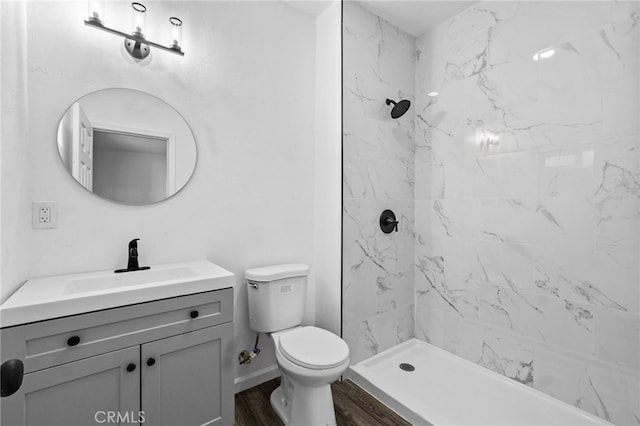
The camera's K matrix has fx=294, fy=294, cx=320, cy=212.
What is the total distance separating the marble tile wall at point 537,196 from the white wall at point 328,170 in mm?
845

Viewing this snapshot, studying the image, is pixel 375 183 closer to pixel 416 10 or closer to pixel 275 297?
pixel 275 297

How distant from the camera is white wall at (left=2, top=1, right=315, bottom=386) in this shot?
1380mm

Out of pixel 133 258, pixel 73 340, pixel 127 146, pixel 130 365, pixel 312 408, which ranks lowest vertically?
pixel 312 408

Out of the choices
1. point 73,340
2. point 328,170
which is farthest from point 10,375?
point 328,170

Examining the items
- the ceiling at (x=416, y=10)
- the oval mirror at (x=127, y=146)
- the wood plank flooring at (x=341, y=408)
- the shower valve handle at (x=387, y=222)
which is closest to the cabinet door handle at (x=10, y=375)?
the oval mirror at (x=127, y=146)

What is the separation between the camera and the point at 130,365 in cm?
118

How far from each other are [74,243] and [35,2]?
3.69 feet

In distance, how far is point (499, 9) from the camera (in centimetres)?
199

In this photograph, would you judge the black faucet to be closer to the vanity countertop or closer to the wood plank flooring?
the vanity countertop

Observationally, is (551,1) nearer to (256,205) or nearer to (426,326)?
(256,205)

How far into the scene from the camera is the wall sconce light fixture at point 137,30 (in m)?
1.39

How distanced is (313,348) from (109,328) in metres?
0.94

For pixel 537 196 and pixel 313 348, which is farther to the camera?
pixel 537 196

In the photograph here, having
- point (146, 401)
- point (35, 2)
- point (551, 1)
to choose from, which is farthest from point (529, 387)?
point (35, 2)
